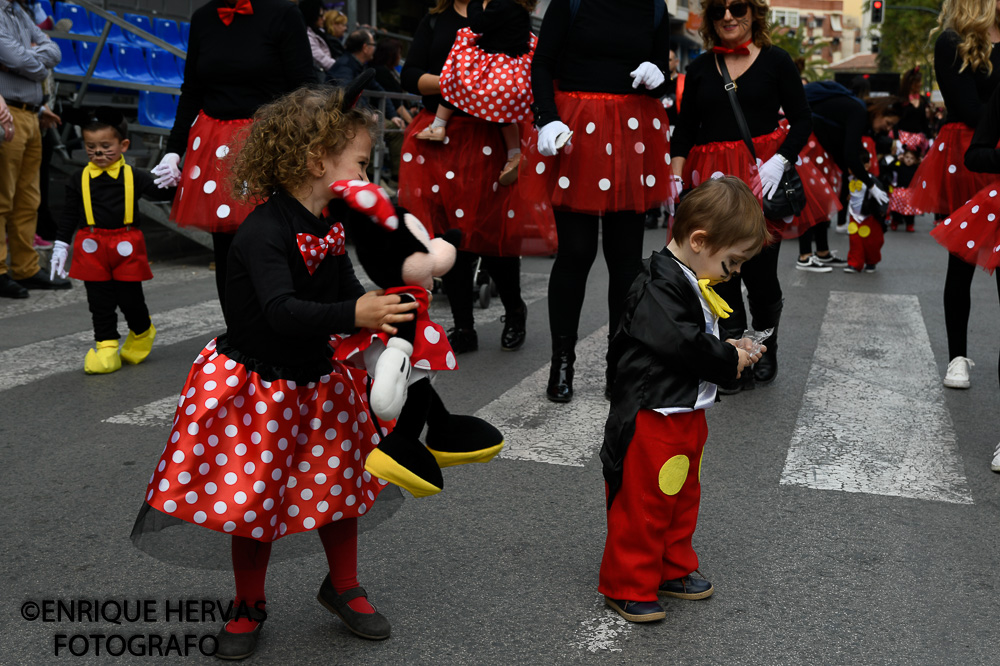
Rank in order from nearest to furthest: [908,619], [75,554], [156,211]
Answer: [908,619], [75,554], [156,211]

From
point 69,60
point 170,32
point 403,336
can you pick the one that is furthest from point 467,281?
point 170,32

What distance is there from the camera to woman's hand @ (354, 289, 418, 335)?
93.6 inches

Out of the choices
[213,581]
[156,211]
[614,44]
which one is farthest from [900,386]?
[156,211]

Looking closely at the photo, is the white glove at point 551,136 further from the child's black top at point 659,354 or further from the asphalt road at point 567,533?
the child's black top at point 659,354

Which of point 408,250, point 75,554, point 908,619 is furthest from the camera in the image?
point 75,554

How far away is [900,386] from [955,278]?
2.21 ft

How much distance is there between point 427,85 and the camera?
19.4 ft

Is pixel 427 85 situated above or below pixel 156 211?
above

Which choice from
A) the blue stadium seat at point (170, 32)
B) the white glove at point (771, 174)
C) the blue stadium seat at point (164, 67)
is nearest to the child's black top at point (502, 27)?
the white glove at point (771, 174)

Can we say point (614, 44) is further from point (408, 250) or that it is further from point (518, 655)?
point (518, 655)

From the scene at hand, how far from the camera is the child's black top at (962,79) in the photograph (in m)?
5.15

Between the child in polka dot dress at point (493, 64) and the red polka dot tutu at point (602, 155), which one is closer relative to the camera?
the red polka dot tutu at point (602, 155)

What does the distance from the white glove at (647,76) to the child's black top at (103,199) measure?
2.63 metres

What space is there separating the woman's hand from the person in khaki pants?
6.21 metres
